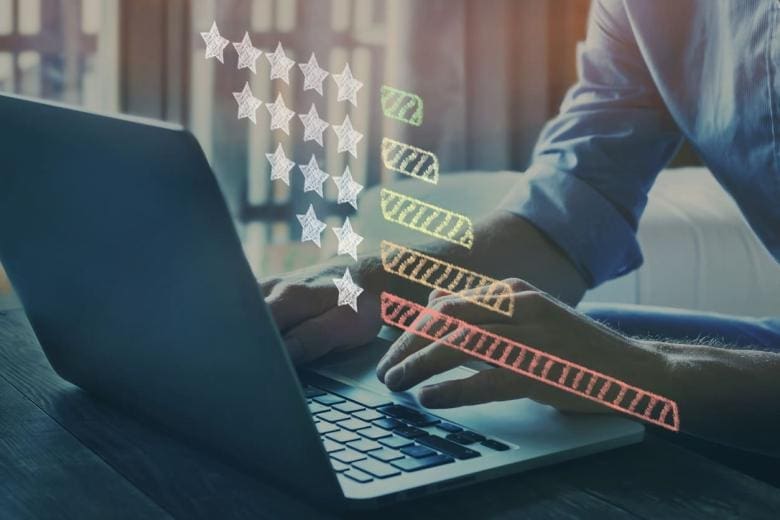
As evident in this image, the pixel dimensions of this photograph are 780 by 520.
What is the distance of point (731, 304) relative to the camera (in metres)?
2.03

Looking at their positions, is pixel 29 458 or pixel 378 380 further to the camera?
pixel 378 380

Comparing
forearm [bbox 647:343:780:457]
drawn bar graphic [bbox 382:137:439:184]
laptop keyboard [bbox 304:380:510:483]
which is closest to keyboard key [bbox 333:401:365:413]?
laptop keyboard [bbox 304:380:510:483]

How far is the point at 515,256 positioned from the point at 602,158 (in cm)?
18

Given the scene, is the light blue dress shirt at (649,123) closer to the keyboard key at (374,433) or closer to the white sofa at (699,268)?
the keyboard key at (374,433)

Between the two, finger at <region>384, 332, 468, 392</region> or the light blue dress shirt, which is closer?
finger at <region>384, 332, 468, 392</region>

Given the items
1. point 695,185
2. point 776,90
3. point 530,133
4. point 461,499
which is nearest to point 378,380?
point 461,499

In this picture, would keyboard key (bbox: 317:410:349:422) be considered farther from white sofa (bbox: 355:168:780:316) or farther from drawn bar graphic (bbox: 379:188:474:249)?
white sofa (bbox: 355:168:780:316)

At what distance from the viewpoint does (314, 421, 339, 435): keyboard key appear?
1.88ft

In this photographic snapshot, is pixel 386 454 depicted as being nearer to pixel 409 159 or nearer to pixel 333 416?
pixel 333 416

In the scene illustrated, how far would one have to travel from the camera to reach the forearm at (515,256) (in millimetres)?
952

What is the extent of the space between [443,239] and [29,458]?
478 millimetres

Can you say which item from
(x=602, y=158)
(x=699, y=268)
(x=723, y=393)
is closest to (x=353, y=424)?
(x=723, y=393)

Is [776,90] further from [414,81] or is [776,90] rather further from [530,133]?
[530,133]

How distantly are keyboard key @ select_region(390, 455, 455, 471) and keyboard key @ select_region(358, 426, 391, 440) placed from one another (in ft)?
0.12
